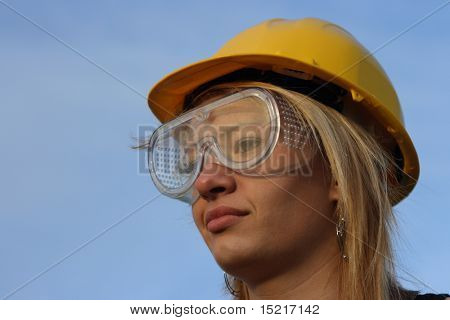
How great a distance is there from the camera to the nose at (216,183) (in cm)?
448

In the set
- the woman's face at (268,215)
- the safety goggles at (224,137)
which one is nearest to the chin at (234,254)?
the woman's face at (268,215)

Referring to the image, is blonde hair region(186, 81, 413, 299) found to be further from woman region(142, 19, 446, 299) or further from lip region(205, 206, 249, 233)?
lip region(205, 206, 249, 233)

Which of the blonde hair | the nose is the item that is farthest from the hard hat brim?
the nose

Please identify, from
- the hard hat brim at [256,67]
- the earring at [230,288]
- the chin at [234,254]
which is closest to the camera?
the chin at [234,254]

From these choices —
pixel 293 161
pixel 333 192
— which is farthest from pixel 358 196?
pixel 293 161

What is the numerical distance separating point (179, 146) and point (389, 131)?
1.20m

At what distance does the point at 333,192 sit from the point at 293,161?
281mm

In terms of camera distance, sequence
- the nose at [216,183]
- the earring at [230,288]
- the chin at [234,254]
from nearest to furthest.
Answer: the chin at [234,254], the nose at [216,183], the earring at [230,288]

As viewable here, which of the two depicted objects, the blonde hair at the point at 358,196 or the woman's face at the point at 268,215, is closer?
the woman's face at the point at 268,215

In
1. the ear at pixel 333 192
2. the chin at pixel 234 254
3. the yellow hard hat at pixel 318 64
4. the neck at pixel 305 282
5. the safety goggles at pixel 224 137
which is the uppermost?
the yellow hard hat at pixel 318 64

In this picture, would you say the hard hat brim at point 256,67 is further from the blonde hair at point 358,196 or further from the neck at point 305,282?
the neck at point 305,282

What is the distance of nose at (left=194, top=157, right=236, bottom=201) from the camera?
4480 mm

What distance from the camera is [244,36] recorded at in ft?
16.9

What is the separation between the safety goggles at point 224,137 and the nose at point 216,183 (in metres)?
0.04
